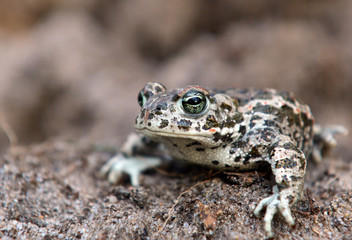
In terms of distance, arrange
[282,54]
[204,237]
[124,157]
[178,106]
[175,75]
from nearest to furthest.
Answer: [204,237], [178,106], [124,157], [282,54], [175,75]

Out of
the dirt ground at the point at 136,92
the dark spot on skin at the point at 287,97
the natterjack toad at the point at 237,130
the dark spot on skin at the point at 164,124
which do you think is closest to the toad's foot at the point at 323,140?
the dirt ground at the point at 136,92

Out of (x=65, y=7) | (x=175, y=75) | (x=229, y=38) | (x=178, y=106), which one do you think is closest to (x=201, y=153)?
(x=178, y=106)

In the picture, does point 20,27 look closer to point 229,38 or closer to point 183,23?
point 183,23

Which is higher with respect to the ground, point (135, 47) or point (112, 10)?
point (112, 10)

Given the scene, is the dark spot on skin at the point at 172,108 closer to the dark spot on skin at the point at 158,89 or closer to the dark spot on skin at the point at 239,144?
the dark spot on skin at the point at 158,89

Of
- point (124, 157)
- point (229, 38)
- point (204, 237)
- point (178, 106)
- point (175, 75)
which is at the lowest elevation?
point (204, 237)

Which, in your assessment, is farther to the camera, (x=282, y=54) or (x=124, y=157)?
(x=282, y=54)

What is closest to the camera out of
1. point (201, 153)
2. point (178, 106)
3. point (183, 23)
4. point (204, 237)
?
point (204, 237)

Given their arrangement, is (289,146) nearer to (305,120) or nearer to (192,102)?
(305,120)
